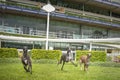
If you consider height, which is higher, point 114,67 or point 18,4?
point 18,4

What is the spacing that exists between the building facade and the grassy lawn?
29cm

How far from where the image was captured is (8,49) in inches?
191

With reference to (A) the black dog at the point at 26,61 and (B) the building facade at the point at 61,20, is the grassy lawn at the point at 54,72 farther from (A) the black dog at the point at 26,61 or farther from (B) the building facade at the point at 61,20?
(B) the building facade at the point at 61,20

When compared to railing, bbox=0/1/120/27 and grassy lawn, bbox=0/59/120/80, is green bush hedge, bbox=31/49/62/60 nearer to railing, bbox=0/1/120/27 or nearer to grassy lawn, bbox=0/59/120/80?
grassy lawn, bbox=0/59/120/80

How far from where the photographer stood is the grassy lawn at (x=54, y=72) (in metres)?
4.93

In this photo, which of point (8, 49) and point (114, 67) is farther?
point (114, 67)

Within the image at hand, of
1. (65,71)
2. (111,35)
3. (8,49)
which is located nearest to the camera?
(8,49)

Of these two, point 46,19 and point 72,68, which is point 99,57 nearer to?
point 72,68

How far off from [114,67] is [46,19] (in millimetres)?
1358

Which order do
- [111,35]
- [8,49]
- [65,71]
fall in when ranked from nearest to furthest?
1. [8,49]
2. [65,71]
3. [111,35]

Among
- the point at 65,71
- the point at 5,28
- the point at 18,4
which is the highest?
the point at 18,4

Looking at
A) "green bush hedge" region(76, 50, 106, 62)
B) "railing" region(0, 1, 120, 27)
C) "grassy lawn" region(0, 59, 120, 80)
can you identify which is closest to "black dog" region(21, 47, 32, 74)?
"grassy lawn" region(0, 59, 120, 80)

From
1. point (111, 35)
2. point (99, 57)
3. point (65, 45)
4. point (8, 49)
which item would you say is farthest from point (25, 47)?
point (111, 35)

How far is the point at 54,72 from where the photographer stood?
5.11m
